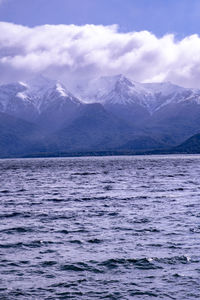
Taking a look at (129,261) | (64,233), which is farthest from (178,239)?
(64,233)

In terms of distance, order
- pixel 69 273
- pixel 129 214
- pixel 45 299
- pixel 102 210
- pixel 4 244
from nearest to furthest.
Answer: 1. pixel 45 299
2. pixel 69 273
3. pixel 4 244
4. pixel 129 214
5. pixel 102 210

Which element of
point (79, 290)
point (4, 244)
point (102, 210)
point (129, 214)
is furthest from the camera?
point (102, 210)

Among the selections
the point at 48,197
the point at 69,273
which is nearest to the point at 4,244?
the point at 69,273

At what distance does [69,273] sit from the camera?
26.9 meters

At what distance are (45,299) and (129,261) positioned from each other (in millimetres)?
8626

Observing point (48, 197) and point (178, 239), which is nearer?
point (178, 239)

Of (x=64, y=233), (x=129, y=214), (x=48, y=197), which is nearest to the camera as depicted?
(x=64, y=233)

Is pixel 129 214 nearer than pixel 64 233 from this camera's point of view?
No

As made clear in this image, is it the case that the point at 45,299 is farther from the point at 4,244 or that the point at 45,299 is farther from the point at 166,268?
the point at 4,244

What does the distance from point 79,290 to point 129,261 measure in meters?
6.38

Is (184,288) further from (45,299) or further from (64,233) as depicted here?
(64,233)

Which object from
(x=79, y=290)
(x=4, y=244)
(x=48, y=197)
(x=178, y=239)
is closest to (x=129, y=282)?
(x=79, y=290)

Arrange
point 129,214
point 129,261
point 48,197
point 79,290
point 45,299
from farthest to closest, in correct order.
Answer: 1. point 48,197
2. point 129,214
3. point 129,261
4. point 79,290
5. point 45,299

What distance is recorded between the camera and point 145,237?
1439 inches
